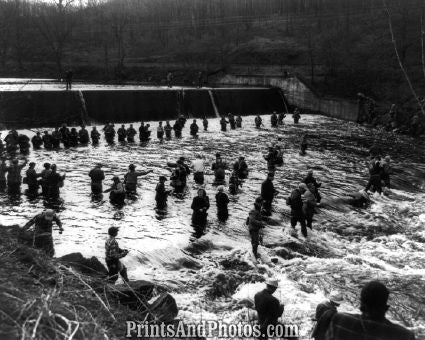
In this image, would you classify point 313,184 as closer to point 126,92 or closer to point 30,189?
point 30,189

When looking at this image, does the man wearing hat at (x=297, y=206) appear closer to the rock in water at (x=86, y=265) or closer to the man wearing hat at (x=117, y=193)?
the man wearing hat at (x=117, y=193)

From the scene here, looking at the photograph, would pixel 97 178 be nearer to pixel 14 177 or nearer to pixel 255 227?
pixel 14 177

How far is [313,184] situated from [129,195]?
21.7 feet

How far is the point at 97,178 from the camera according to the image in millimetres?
15133

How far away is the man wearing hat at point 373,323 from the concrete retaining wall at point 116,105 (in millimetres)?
25453

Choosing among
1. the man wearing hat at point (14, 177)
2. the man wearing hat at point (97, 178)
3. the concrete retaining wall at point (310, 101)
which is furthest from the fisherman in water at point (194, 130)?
the concrete retaining wall at point (310, 101)

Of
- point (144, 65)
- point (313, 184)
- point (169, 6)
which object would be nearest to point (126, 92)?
point (313, 184)

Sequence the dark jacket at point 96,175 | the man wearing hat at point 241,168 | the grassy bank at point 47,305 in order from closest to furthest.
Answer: the grassy bank at point 47,305
the dark jacket at point 96,175
the man wearing hat at point 241,168

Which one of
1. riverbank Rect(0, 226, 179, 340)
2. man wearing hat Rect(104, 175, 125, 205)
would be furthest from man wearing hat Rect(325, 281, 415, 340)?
man wearing hat Rect(104, 175, 125, 205)

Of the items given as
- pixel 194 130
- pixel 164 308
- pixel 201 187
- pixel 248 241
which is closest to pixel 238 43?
pixel 194 130

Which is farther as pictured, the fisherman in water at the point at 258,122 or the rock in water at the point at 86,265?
the fisherman in water at the point at 258,122

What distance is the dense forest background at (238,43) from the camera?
46219 mm

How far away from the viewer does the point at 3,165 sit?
48.9 feet

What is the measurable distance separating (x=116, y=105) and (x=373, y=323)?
1130 inches
